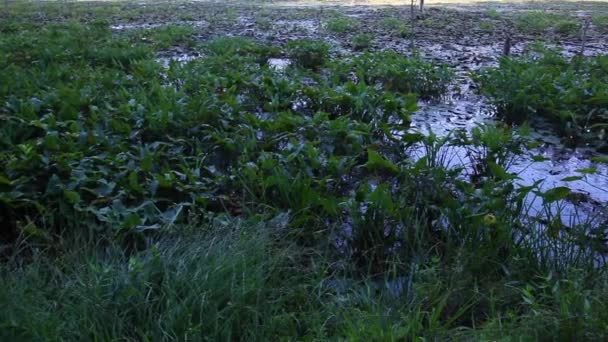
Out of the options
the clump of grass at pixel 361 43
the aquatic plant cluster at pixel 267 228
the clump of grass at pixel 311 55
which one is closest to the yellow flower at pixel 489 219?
the aquatic plant cluster at pixel 267 228

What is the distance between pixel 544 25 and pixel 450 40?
7.86ft

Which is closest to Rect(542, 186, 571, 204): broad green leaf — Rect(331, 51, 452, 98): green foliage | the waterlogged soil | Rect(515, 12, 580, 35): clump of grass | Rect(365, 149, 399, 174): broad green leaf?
the waterlogged soil

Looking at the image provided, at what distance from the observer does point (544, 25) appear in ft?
40.4

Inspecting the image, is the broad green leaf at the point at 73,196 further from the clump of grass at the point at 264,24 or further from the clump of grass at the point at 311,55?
the clump of grass at the point at 264,24

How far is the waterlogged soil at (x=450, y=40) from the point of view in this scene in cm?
507

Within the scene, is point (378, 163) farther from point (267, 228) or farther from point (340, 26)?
→ point (340, 26)

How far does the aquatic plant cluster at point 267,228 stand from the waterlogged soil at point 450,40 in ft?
1.68

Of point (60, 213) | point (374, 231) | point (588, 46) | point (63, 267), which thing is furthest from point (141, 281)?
point (588, 46)

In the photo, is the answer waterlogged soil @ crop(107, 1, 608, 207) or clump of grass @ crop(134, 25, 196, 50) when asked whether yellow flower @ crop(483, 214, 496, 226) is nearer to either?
waterlogged soil @ crop(107, 1, 608, 207)

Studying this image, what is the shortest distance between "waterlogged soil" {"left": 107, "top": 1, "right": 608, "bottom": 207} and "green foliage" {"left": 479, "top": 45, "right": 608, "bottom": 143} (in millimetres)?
147

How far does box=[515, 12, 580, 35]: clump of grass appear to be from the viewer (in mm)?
11927

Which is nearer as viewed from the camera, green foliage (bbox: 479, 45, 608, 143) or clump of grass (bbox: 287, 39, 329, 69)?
green foliage (bbox: 479, 45, 608, 143)

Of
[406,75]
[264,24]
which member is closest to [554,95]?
[406,75]

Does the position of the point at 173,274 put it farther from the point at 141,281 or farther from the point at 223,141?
the point at 223,141
